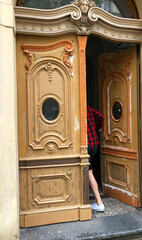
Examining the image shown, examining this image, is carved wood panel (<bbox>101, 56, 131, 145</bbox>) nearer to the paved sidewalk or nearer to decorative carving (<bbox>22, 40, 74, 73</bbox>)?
decorative carving (<bbox>22, 40, 74, 73</bbox>)

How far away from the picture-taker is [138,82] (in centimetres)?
423

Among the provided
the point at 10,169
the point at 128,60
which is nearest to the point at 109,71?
the point at 128,60

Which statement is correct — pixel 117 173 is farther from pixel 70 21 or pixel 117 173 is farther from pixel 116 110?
pixel 70 21

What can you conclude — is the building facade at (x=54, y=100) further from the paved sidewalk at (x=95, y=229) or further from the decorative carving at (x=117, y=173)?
the decorative carving at (x=117, y=173)

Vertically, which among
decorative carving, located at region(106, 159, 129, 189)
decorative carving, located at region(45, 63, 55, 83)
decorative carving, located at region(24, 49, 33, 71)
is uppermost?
decorative carving, located at region(24, 49, 33, 71)

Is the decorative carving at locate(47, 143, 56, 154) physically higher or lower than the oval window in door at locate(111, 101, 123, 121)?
lower

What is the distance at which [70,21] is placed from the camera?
12.3ft

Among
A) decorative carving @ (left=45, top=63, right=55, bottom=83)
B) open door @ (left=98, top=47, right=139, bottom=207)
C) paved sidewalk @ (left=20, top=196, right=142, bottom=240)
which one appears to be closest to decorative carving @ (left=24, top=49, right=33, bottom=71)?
decorative carving @ (left=45, top=63, right=55, bottom=83)

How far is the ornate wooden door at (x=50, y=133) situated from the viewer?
3666mm

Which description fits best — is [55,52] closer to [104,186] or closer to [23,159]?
[23,159]

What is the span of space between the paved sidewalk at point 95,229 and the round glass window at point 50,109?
5.14ft

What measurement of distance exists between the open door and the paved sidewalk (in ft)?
1.85

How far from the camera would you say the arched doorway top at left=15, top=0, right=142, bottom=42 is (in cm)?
→ 358

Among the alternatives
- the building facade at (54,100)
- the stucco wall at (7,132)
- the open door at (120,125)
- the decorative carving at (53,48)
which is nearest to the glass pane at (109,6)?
the building facade at (54,100)
